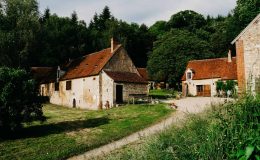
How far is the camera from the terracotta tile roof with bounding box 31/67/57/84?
52597mm

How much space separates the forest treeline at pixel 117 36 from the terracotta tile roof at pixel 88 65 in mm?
4991

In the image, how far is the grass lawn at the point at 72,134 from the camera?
61.8ft

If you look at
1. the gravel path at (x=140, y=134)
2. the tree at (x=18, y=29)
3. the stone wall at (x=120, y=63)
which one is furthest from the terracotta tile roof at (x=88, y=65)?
the gravel path at (x=140, y=134)

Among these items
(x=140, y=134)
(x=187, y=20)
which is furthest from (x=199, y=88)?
(x=187, y=20)

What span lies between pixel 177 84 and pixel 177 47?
7.61 meters

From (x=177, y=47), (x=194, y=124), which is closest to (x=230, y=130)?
(x=194, y=124)

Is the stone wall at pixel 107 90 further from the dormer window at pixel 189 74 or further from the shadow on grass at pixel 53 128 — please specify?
the dormer window at pixel 189 74

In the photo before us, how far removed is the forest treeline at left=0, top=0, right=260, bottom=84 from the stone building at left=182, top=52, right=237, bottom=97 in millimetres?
6798

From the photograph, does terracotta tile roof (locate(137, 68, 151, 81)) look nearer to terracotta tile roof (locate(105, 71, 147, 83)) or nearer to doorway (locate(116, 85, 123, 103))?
terracotta tile roof (locate(105, 71, 147, 83))

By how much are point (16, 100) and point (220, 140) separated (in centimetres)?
1843

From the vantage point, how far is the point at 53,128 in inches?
997

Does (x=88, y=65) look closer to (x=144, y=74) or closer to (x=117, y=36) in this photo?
(x=144, y=74)

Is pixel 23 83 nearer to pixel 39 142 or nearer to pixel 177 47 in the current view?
pixel 39 142

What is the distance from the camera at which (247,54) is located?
95.5ft
